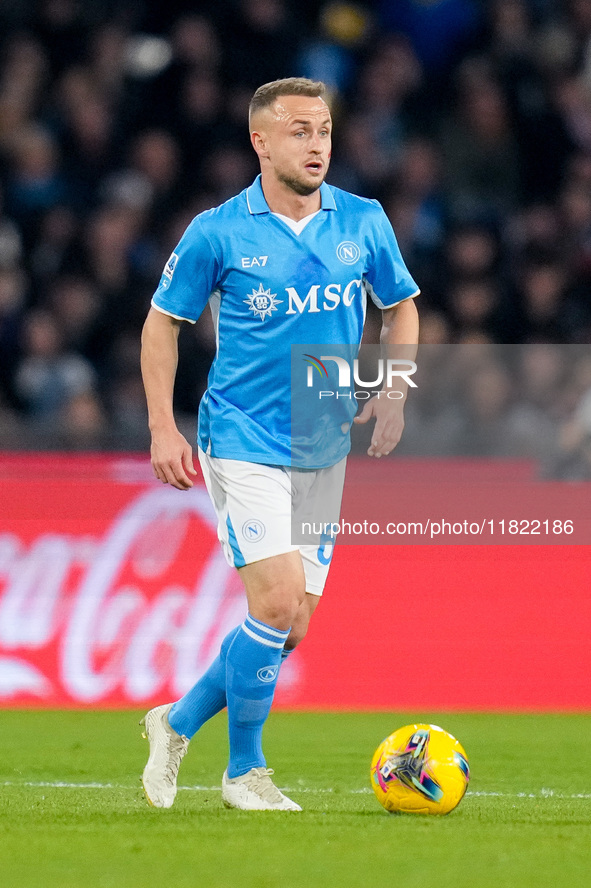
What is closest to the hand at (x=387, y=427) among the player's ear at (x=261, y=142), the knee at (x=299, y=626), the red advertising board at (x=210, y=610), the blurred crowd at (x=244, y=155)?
the knee at (x=299, y=626)

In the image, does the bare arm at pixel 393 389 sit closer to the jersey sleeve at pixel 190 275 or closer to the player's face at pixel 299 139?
the player's face at pixel 299 139

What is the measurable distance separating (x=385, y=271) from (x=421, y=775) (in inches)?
67.5

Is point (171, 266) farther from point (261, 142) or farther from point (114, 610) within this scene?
point (114, 610)

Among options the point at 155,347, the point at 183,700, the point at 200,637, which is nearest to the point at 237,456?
the point at 155,347

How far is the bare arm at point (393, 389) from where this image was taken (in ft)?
17.1

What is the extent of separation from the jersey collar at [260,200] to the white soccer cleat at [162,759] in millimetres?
1733

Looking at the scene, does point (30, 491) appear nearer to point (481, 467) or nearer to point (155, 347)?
point (481, 467)

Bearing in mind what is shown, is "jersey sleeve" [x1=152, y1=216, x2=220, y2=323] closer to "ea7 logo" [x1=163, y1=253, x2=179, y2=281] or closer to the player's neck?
"ea7 logo" [x1=163, y1=253, x2=179, y2=281]

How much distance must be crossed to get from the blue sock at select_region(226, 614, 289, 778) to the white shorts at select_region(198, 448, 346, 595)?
24 cm

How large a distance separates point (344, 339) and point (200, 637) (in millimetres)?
3307

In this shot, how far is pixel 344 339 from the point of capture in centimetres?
511

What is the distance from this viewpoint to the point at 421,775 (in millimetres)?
4836

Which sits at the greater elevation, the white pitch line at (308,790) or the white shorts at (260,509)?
the white shorts at (260,509)

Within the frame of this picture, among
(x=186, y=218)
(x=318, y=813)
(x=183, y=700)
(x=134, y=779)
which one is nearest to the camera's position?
(x=318, y=813)
